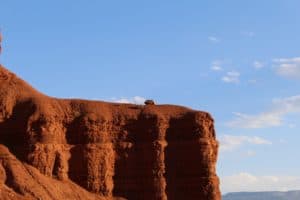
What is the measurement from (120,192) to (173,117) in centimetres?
1206

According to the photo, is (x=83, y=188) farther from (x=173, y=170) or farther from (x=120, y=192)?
(x=173, y=170)

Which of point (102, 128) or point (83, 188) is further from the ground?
point (102, 128)

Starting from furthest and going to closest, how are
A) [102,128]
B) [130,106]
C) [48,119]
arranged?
[130,106] → [102,128] → [48,119]

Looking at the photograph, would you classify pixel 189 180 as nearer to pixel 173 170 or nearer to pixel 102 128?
pixel 173 170

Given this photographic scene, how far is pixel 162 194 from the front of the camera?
74.7 meters

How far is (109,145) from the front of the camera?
74.9 m

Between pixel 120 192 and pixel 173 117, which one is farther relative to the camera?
pixel 173 117

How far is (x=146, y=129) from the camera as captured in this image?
7731 cm

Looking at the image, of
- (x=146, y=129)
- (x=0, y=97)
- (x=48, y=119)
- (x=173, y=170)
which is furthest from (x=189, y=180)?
(x=0, y=97)

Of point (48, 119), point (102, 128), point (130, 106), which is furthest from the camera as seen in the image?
point (130, 106)

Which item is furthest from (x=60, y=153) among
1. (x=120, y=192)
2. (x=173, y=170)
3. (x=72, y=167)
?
(x=173, y=170)

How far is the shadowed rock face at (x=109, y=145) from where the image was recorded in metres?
69.6

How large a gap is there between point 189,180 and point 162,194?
13.0 ft

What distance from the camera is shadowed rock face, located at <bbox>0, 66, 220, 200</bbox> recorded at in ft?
228
